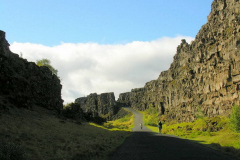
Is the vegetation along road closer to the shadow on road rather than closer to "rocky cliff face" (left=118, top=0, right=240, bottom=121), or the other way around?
the shadow on road

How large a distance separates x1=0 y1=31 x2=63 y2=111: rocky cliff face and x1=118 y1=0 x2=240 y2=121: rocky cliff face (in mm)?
59519

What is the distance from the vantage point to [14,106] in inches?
1720

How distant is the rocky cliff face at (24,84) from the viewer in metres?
45.8

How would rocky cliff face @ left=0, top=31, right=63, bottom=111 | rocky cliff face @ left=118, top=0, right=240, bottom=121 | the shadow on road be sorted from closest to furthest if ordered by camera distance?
the shadow on road
rocky cliff face @ left=0, top=31, right=63, bottom=111
rocky cliff face @ left=118, top=0, right=240, bottom=121

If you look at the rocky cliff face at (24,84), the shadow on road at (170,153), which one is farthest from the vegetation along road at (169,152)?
the rocky cliff face at (24,84)

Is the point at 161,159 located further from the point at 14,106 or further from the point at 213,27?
the point at 213,27

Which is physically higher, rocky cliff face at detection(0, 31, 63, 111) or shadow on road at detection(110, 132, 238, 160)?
rocky cliff face at detection(0, 31, 63, 111)

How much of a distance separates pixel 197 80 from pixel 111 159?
4270 inches

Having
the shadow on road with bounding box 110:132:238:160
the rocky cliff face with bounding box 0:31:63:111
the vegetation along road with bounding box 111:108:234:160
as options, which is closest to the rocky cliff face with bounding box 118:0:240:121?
the rocky cliff face with bounding box 0:31:63:111

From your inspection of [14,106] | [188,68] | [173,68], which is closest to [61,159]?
[14,106]

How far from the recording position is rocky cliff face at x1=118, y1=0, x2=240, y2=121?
87.3 metres

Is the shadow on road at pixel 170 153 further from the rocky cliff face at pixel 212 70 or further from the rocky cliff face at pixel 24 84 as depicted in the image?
the rocky cliff face at pixel 212 70

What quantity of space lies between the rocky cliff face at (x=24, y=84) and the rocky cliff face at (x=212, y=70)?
5952 centimetres

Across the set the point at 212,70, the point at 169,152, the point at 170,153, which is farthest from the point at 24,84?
the point at 212,70
